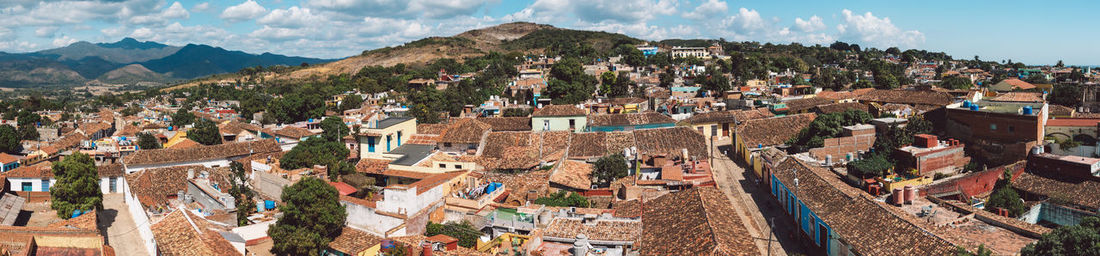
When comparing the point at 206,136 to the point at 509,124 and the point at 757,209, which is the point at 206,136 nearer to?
the point at 509,124

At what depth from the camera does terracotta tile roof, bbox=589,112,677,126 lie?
3316 centimetres

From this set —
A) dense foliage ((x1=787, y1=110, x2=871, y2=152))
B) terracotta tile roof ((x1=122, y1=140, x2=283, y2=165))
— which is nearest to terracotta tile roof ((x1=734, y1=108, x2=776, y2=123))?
dense foliage ((x1=787, y1=110, x2=871, y2=152))

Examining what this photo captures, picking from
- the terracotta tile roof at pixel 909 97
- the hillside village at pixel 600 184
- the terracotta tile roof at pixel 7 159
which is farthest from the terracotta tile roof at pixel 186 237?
the terracotta tile roof at pixel 909 97

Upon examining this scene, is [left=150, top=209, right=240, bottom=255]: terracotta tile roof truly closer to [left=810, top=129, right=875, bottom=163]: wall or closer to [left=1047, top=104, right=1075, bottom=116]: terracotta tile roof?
[left=810, top=129, right=875, bottom=163]: wall

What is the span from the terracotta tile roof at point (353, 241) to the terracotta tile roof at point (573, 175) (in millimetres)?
6951

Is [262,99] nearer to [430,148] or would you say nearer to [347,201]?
[430,148]

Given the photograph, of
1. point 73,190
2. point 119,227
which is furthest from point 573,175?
point 73,190

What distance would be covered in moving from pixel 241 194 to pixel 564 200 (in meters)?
11.8

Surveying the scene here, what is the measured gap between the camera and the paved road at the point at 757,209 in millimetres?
17314

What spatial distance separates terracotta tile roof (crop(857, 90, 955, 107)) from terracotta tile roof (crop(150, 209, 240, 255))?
3560 centimetres

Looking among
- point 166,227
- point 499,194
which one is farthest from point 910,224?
point 166,227

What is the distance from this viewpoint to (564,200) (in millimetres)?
19531

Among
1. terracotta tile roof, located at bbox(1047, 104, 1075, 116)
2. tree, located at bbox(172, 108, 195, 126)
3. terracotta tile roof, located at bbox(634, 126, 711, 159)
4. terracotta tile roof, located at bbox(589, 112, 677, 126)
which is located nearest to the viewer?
terracotta tile roof, located at bbox(1047, 104, 1075, 116)

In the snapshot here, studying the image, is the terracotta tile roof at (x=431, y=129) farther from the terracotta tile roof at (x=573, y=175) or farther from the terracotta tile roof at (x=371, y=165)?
the terracotta tile roof at (x=573, y=175)
